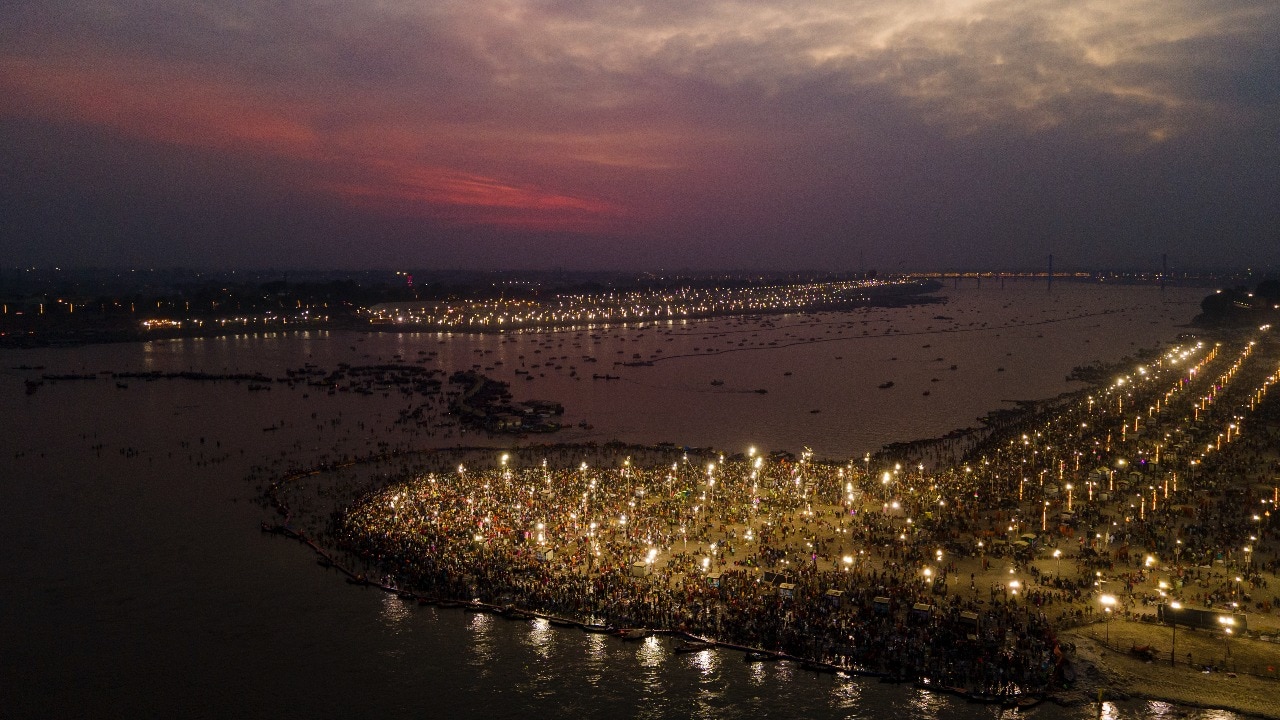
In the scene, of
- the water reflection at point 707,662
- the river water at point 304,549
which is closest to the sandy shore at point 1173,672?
the river water at point 304,549

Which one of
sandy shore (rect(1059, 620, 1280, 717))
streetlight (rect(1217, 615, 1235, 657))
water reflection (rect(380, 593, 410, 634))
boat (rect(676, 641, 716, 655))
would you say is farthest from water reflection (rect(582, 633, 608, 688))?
streetlight (rect(1217, 615, 1235, 657))

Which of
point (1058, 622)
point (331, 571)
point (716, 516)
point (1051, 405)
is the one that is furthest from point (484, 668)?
point (1051, 405)

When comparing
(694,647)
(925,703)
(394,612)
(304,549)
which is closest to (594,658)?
(694,647)

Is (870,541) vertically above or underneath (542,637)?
above

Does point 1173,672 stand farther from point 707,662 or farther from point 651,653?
point 651,653

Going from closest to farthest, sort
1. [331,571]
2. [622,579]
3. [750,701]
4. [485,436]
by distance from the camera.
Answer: [750,701] → [622,579] → [331,571] → [485,436]

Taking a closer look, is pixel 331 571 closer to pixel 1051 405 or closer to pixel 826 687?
pixel 826 687

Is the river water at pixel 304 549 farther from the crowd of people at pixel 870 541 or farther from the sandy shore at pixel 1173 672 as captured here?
the crowd of people at pixel 870 541

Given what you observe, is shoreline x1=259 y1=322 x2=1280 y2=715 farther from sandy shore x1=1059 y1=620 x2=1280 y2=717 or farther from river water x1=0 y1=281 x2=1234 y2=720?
river water x1=0 y1=281 x2=1234 y2=720
